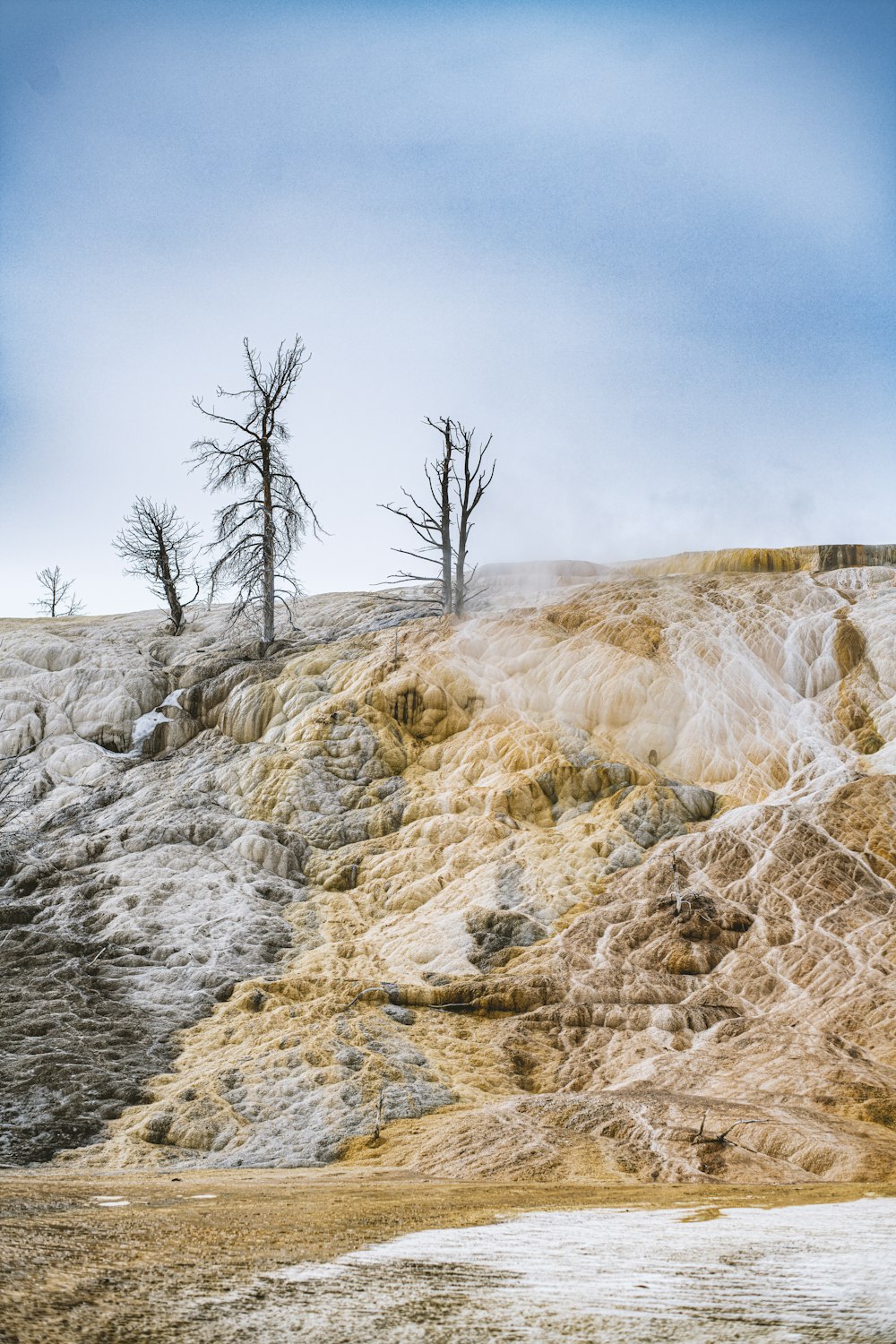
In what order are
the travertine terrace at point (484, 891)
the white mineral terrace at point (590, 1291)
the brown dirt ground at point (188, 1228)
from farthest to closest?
the travertine terrace at point (484, 891)
the brown dirt ground at point (188, 1228)
the white mineral terrace at point (590, 1291)

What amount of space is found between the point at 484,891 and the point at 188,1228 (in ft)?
46.7

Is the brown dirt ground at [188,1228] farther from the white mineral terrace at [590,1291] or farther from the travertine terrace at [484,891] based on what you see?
the travertine terrace at [484,891]

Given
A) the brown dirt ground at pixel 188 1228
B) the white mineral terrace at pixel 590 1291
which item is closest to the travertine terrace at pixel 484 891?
the brown dirt ground at pixel 188 1228

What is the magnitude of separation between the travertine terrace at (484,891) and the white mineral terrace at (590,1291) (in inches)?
215

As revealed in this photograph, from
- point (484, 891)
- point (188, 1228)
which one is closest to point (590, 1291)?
point (188, 1228)

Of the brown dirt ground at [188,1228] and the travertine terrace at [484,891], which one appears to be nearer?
the brown dirt ground at [188,1228]

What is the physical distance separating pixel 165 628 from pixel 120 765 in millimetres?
12123

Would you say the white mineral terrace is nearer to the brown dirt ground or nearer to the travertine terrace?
the brown dirt ground

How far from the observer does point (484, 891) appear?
57.0 feet

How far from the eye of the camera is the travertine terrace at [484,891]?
1058cm

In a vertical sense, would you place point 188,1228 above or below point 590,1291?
below

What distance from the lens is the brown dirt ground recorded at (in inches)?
81.6

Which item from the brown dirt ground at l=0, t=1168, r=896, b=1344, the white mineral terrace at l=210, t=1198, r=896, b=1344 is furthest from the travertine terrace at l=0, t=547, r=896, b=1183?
the white mineral terrace at l=210, t=1198, r=896, b=1344

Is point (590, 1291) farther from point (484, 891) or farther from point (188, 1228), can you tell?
point (484, 891)
